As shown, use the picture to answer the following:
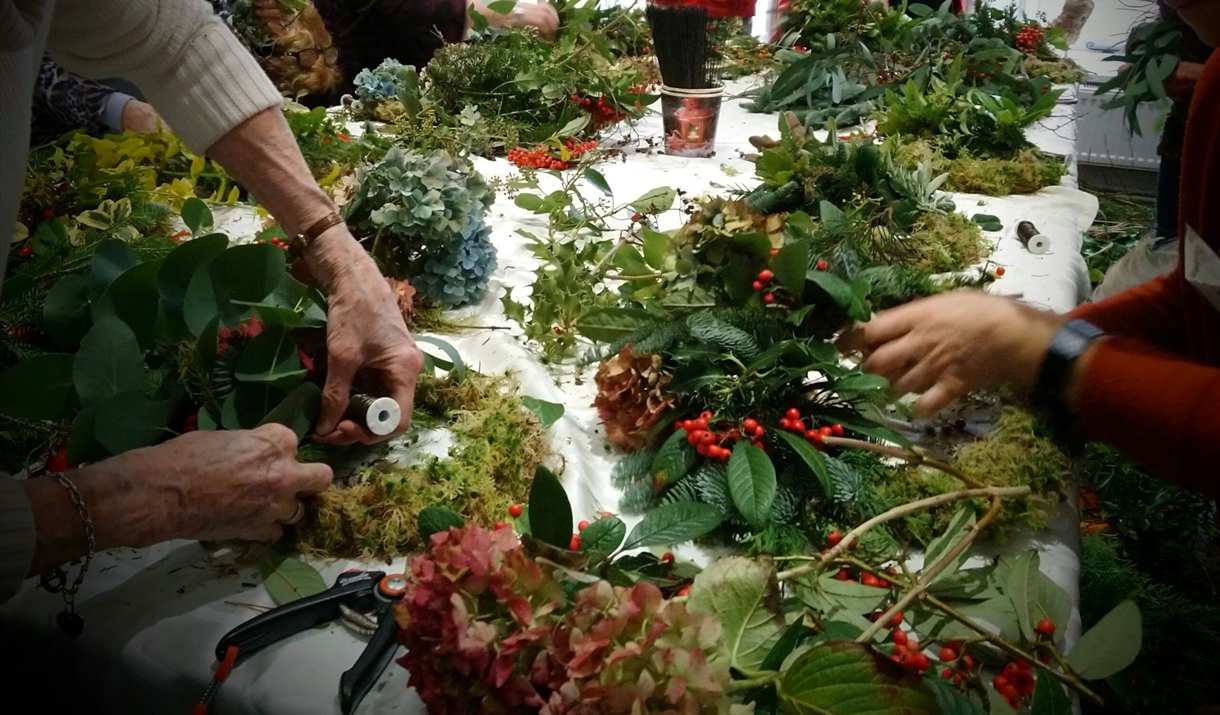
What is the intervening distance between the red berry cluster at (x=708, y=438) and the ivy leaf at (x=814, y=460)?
48 millimetres

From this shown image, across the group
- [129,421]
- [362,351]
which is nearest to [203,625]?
[129,421]

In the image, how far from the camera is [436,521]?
2.06 feet

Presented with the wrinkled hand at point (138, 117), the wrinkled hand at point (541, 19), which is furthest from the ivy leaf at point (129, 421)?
the wrinkled hand at point (541, 19)

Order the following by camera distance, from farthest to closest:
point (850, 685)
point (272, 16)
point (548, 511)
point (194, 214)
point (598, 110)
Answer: point (272, 16), point (598, 110), point (194, 214), point (548, 511), point (850, 685)

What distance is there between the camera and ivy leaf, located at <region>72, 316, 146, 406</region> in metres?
0.68

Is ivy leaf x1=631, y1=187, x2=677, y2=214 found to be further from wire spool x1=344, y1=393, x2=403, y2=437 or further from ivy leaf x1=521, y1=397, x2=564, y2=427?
wire spool x1=344, y1=393, x2=403, y2=437

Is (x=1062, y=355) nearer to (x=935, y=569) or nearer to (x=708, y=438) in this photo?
(x=935, y=569)

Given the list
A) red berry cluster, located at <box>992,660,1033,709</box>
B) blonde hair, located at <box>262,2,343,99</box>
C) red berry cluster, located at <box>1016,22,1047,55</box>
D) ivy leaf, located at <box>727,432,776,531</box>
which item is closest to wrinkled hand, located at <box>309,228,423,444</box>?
ivy leaf, located at <box>727,432,776,531</box>

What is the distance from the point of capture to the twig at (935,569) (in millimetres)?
562

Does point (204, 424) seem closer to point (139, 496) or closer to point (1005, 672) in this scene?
point (139, 496)

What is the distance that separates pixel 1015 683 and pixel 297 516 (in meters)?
0.55

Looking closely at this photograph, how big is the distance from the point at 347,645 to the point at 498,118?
128 centimetres

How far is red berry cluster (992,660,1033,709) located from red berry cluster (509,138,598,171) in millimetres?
1129

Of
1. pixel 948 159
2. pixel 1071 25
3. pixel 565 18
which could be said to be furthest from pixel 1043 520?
pixel 565 18
